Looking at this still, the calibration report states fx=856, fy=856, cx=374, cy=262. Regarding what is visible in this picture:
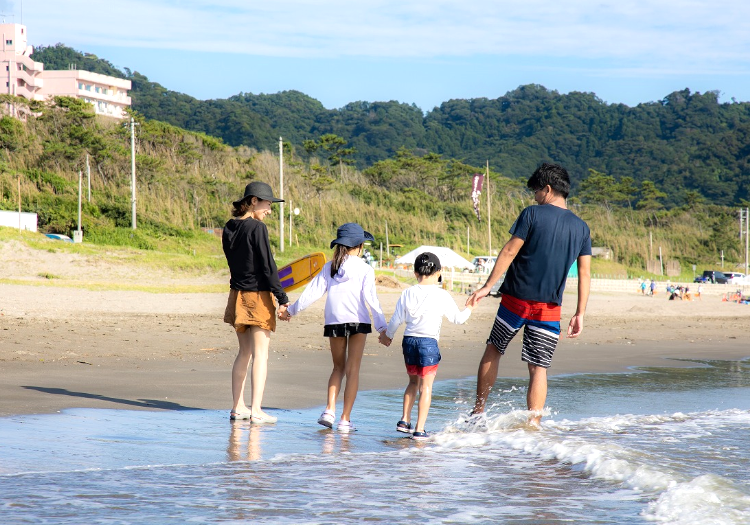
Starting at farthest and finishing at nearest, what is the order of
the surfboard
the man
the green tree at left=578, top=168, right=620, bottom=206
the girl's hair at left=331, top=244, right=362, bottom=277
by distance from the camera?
the green tree at left=578, top=168, right=620, bottom=206
the surfboard
the girl's hair at left=331, top=244, right=362, bottom=277
the man

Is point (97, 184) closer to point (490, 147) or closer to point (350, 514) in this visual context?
point (350, 514)

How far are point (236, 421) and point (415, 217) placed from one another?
164ft

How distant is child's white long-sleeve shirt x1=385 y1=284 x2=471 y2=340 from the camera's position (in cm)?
560

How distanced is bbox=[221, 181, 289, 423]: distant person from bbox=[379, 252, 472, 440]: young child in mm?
880

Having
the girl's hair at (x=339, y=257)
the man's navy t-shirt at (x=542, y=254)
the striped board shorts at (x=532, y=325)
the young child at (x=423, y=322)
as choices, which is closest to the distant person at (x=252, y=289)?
the girl's hair at (x=339, y=257)

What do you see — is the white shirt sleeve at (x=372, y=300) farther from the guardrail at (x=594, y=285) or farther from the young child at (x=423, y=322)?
the guardrail at (x=594, y=285)

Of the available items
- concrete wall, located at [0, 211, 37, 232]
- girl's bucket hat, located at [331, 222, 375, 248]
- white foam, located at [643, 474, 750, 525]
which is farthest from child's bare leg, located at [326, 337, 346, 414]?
concrete wall, located at [0, 211, 37, 232]

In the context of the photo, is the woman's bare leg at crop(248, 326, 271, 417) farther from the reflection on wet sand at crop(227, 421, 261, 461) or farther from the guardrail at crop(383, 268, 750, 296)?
the guardrail at crop(383, 268, 750, 296)

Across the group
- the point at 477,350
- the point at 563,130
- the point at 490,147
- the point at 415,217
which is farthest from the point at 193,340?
the point at 563,130

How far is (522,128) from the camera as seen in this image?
469 ft

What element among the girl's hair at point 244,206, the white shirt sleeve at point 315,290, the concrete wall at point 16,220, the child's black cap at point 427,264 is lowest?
the white shirt sleeve at point 315,290

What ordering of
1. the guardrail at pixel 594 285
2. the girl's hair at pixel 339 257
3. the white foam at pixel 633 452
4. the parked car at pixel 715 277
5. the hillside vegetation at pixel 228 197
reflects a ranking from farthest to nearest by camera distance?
the parked car at pixel 715 277, the hillside vegetation at pixel 228 197, the guardrail at pixel 594 285, the girl's hair at pixel 339 257, the white foam at pixel 633 452

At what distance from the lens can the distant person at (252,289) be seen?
229 inches

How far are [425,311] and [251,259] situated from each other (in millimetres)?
1247
